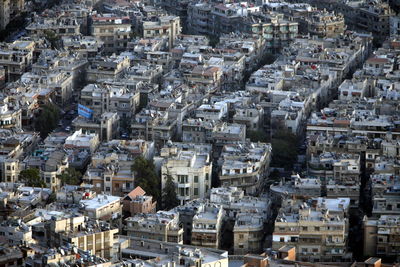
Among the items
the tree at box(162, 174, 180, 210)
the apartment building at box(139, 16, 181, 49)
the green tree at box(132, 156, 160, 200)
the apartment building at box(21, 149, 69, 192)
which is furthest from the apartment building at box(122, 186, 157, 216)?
the apartment building at box(139, 16, 181, 49)

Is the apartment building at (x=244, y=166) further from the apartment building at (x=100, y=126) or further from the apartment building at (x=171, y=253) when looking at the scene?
the apartment building at (x=171, y=253)

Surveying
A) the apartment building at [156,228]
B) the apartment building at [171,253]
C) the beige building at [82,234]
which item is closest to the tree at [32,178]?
the apartment building at [156,228]

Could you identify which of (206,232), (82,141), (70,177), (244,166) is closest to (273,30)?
(82,141)

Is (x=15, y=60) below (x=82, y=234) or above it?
above

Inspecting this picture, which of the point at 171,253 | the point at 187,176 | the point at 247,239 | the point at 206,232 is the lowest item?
the point at 247,239

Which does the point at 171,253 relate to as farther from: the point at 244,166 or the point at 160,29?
the point at 160,29

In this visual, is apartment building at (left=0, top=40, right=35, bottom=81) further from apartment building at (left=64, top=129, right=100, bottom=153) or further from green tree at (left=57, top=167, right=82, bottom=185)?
green tree at (left=57, top=167, right=82, bottom=185)
